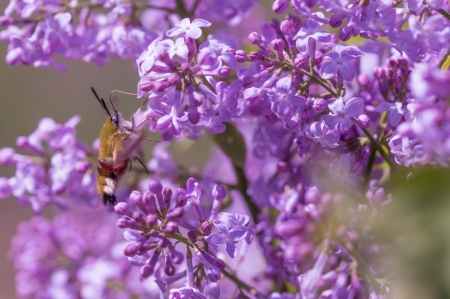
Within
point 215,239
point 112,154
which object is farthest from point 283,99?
point 112,154

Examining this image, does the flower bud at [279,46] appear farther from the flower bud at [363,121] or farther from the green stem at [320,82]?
the flower bud at [363,121]

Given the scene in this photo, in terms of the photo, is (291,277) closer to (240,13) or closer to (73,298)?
(240,13)

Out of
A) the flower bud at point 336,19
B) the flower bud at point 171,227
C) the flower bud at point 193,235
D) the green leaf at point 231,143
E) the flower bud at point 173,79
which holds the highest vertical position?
the flower bud at point 336,19

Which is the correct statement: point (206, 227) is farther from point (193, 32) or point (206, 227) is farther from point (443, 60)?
point (443, 60)

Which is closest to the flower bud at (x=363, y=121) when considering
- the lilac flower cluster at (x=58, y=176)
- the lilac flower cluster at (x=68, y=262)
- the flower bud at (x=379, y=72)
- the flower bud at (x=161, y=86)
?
the flower bud at (x=379, y=72)

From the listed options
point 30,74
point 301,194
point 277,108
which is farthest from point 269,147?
point 30,74

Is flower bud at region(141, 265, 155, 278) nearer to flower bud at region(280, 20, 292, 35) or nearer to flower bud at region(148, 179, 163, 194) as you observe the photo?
flower bud at region(148, 179, 163, 194)
